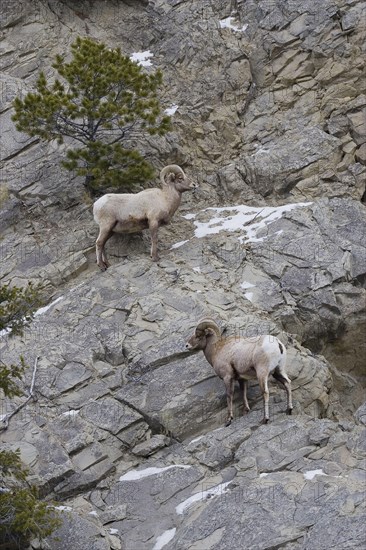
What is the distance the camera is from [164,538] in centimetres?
1470

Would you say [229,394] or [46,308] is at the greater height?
[46,308]

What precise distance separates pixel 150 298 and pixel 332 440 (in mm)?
5243

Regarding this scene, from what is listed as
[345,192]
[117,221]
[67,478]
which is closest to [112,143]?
[117,221]

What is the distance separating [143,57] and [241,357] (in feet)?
39.8

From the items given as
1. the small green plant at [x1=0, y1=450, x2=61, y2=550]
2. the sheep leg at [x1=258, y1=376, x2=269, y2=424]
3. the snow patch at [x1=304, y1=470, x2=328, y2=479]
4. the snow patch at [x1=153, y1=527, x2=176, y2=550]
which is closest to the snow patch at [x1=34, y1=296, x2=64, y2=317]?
the small green plant at [x1=0, y1=450, x2=61, y2=550]

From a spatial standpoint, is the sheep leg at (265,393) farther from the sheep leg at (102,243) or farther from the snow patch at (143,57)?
the snow patch at (143,57)

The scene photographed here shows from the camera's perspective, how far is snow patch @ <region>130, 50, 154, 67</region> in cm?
2548

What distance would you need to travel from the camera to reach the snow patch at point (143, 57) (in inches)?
1003

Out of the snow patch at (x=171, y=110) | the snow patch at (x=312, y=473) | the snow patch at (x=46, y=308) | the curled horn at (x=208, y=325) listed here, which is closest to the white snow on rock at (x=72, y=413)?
the curled horn at (x=208, y=325)

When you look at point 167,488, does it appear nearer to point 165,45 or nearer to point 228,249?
point 228,249

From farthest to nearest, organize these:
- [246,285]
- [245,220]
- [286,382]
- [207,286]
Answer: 1. [245,220]
2. [246,285]
3. [207,286]
4. [286,382]

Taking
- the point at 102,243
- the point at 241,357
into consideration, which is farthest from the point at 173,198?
the point at 241,357

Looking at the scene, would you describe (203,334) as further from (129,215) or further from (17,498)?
(17,498)

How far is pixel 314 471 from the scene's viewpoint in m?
14.8
